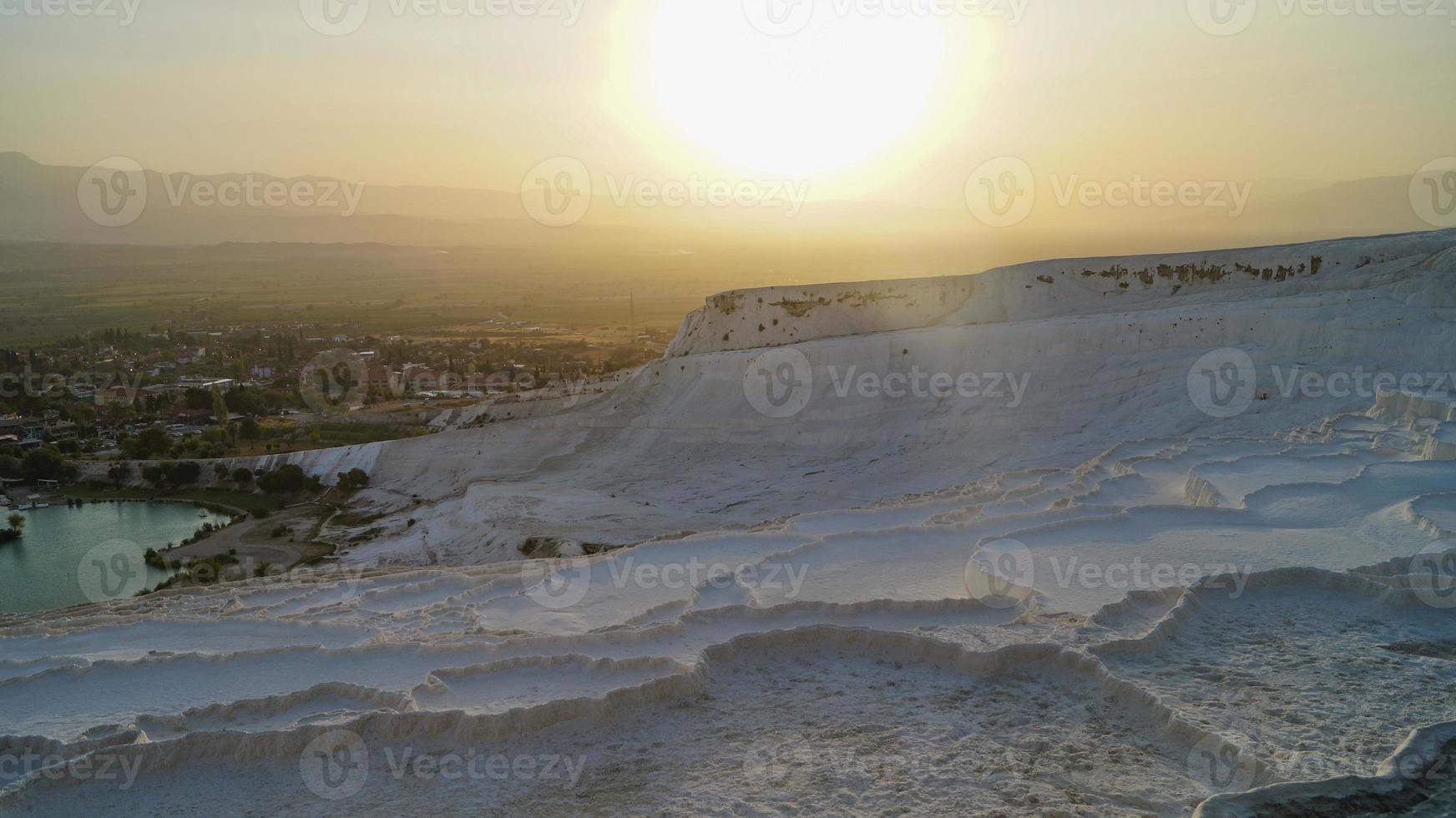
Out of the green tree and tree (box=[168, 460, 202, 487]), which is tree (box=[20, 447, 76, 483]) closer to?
the green tree

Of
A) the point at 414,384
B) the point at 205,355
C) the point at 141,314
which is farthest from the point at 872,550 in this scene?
the point at 141,314

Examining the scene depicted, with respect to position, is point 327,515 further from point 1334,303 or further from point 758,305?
point 1334,303

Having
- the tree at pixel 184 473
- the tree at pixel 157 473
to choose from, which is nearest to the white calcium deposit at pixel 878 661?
the tree at pixel 184 473

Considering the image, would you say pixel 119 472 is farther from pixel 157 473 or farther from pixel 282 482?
pixel 282 482

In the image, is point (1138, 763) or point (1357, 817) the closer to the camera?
point (1357, 817)

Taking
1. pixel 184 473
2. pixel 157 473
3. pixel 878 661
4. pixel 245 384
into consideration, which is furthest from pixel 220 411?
pixel 878 661

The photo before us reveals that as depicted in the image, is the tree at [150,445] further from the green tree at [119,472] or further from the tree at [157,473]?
the tree at [157,473]

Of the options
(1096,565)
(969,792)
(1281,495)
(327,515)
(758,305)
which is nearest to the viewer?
(969,792)

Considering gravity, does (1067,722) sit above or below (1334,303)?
below

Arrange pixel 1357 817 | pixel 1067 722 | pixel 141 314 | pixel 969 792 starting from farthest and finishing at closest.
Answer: pixel 141 314 < pixel 1067 722 < pixel 969 792 < pixel 1357 817
